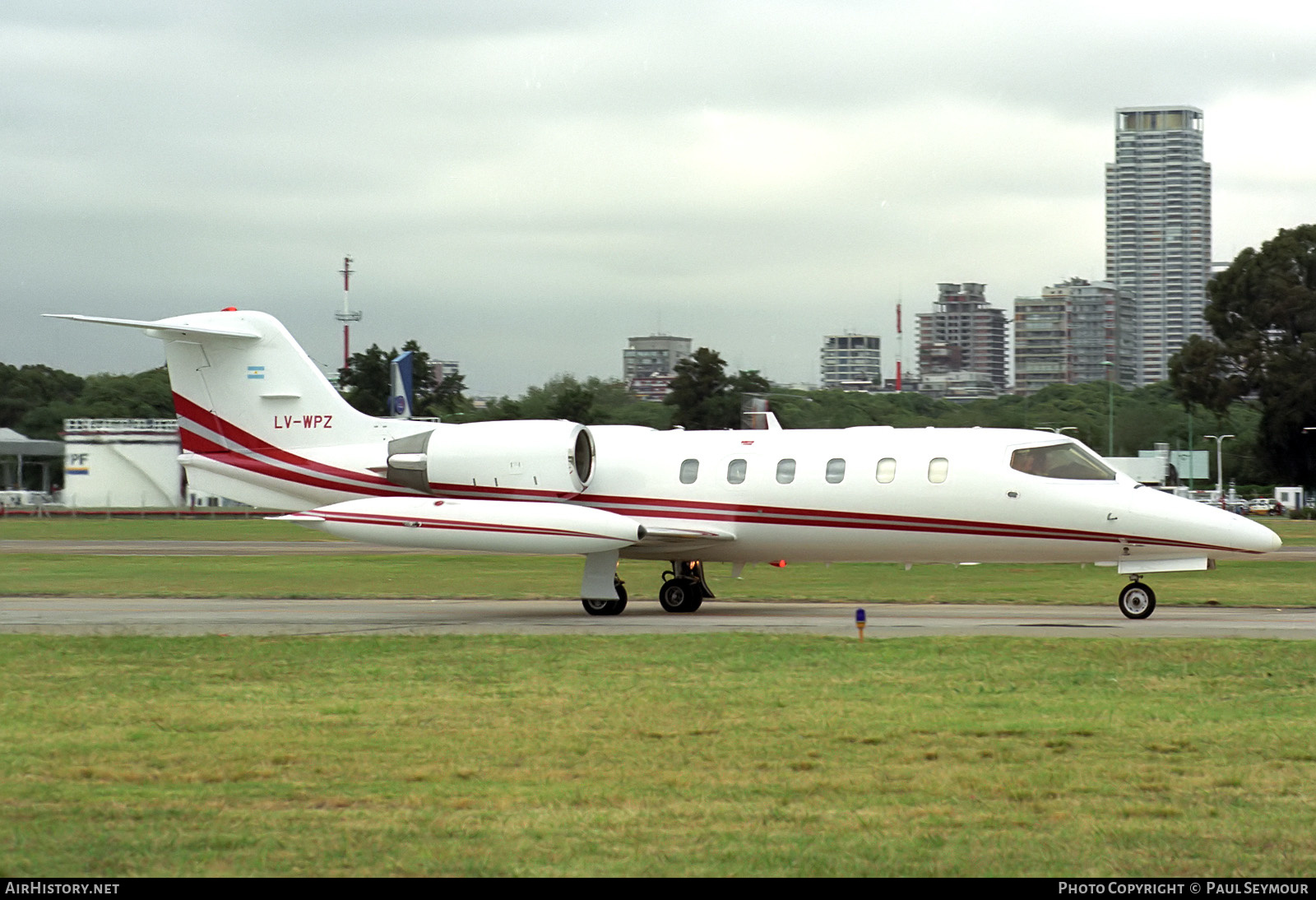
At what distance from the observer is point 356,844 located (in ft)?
25.0

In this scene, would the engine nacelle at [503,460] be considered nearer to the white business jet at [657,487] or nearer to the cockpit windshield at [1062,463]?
the white business jet at [657,487]

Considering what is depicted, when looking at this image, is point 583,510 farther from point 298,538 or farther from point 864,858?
point 298,538

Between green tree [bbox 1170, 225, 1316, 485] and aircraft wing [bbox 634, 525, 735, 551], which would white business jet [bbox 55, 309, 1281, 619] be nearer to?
aircraft wing [bbox 634, 525, 735, 551]

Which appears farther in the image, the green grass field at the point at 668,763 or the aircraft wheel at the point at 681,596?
the aircraft wheel at the point at 681,596

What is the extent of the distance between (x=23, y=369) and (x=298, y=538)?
80.5 meters

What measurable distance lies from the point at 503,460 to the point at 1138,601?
10.3 m

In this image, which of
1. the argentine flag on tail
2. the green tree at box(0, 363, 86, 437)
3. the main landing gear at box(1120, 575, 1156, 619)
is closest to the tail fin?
the main landing gear at box(1120, 575, 1156, 619)

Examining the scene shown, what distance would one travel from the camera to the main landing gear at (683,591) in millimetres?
24719

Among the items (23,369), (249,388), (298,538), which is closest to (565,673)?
(249,388)

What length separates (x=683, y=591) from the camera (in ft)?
81.3

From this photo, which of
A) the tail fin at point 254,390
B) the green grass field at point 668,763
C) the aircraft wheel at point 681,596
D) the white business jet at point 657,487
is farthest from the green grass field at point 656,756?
the tail fin at point 254,390

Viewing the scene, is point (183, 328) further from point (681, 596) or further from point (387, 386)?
point (387, 386)

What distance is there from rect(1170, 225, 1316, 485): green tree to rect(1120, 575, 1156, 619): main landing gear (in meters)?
69.8

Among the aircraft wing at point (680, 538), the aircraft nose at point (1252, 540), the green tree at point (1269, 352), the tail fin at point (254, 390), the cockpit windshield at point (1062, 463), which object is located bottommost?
the aircraft wing at point (680, 538)
